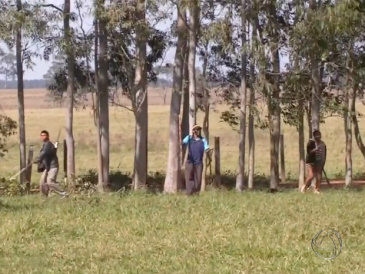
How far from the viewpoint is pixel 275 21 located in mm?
25766

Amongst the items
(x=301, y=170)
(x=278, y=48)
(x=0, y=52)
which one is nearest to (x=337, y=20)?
(x=278, y=48)

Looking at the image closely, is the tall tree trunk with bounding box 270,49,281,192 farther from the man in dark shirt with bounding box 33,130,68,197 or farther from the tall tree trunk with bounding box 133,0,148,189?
the man in dark shirt with bounding box 33,130,68,197

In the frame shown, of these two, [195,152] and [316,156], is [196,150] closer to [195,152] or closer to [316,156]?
[195,152]

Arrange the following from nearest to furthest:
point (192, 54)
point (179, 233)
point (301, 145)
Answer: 1. point (179, 233)
2. point (192, 54)
3. point (301, 145)

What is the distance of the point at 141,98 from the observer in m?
27.0

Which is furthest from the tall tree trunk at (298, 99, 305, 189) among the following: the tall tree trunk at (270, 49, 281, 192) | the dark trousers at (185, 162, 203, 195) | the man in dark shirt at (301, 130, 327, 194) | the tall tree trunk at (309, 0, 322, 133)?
A: the dark trousers at (185, 162, 203, 195)

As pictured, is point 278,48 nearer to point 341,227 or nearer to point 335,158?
point 341,227

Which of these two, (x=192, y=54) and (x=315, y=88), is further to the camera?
(x=315, y=88)

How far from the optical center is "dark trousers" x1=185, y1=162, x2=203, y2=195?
19.4m

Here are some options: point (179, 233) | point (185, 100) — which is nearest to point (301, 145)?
point (185, 100)

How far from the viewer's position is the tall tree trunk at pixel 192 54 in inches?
916

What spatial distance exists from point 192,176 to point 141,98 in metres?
7.70

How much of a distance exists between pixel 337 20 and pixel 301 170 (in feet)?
16.7

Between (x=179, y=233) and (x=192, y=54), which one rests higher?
(x=192, y=54)
